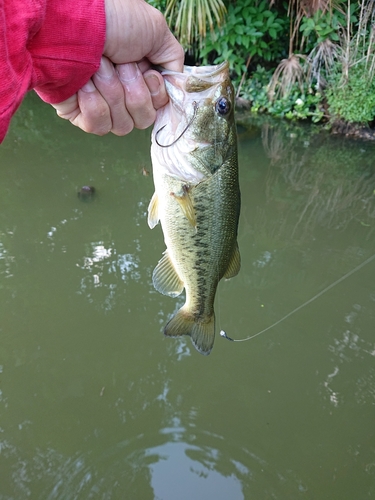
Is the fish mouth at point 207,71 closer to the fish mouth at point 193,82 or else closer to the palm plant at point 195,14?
the fish mouth at point 193,82

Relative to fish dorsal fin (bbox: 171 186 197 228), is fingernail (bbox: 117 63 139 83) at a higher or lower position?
higher

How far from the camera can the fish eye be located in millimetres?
1455

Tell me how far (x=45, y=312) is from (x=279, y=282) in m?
2.06

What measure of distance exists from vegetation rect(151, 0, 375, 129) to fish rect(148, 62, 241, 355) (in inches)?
237

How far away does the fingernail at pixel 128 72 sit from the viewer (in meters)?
1.26

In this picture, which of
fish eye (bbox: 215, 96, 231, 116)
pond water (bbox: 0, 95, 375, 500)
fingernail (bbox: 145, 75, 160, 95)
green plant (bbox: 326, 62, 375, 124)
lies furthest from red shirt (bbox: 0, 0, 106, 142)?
green plant (bbox: 326, 62, 375, 124)

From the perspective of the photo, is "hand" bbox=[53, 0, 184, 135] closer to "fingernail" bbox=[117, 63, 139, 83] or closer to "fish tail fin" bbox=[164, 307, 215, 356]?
"fingernail" bbox=[117, 63, 139, 83]

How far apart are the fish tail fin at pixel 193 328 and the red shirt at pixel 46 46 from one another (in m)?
1.15

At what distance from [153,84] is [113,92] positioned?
144mm

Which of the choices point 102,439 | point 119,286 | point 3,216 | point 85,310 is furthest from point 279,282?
point 3,216

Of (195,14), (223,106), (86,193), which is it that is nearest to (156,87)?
(223,106)

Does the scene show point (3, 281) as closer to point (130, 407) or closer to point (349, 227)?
point (130, 407)

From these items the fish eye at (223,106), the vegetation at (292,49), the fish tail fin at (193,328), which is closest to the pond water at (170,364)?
the fish tail fin at (193,328)

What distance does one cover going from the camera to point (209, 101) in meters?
1.46
